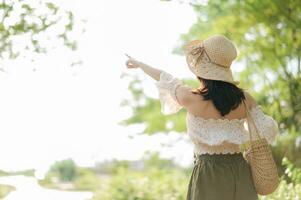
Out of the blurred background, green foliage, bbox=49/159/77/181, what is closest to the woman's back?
the blurred background

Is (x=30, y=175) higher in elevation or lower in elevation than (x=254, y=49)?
lower

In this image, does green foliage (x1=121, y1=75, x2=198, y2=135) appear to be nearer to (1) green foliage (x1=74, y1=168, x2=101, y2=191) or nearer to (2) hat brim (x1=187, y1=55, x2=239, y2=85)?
(1) green foliage (x1=74, y1=168, x2=101, y2=191)

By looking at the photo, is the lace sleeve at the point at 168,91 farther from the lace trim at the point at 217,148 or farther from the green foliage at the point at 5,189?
the green foliage at the point at 5,189

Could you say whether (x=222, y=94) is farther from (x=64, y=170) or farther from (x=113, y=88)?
(x=64, y=170)

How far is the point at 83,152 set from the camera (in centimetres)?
845

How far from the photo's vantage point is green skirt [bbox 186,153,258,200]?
2512 mm

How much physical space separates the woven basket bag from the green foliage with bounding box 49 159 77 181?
6.41 metres

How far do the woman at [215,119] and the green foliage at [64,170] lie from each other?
642 centimetres

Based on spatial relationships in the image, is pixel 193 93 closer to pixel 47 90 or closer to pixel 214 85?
pixel 214 85

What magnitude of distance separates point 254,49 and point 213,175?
3.99 meters

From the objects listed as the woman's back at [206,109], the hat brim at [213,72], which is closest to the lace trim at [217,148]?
the woman's back at [206,109]

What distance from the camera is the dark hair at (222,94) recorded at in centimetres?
246

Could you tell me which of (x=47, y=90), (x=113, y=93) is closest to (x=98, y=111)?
(x=113, y=93)

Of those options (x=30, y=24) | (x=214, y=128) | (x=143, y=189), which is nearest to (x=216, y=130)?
(x=214, y=128)
